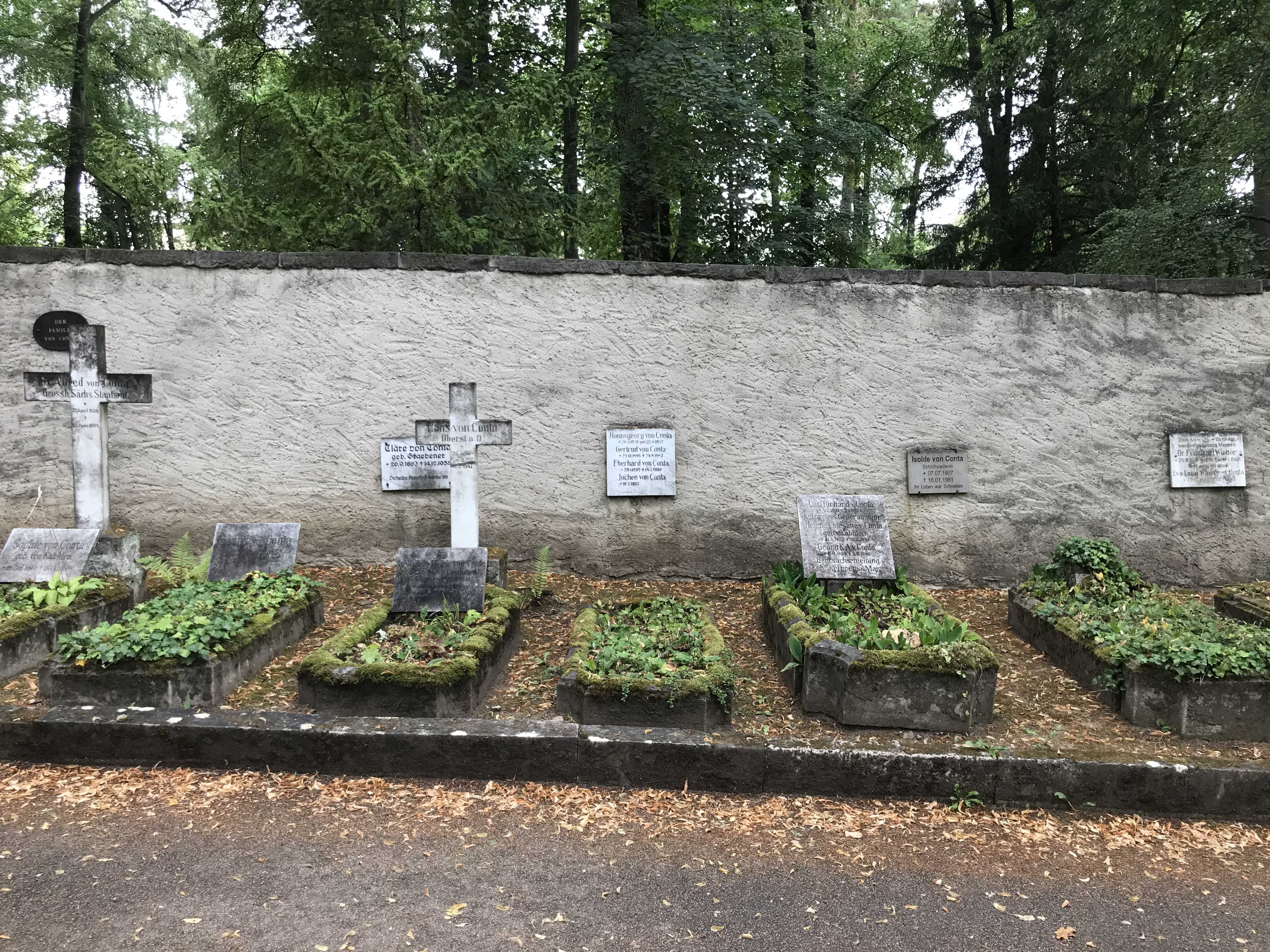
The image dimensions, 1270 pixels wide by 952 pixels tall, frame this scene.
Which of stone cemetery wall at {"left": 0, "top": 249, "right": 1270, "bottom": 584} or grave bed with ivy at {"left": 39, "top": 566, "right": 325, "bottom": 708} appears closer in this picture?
grave bed with ivy at {"left": 39, "top": 566, "right": 325, "bottom": 708}

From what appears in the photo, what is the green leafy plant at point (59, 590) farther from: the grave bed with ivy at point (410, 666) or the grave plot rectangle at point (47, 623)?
the grave bed with ivy at point (410, 666)

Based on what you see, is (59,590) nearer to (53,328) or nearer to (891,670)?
(53,328)

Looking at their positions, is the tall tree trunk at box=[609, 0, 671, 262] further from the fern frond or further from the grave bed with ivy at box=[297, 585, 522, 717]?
the grave bed with ivy at box=[297, 585, 522, 717]

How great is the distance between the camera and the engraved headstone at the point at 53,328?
20.1 ft

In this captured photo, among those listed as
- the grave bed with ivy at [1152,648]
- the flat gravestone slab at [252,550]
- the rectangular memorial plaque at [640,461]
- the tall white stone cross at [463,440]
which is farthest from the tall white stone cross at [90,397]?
the grave bed with ivy at [1152,648]

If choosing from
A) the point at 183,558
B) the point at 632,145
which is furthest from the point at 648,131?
the point at 183,558

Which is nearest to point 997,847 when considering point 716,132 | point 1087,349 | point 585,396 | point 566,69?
point 585,396

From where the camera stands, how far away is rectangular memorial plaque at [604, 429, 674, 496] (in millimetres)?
6480

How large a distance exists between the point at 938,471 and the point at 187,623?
560 centimetres

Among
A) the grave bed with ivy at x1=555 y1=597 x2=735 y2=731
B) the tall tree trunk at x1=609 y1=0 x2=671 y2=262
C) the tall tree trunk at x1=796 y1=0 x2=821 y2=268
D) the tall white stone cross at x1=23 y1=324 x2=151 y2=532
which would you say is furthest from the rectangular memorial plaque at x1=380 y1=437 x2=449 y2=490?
the tall tree trunk at x1=796 y1=0 x2=821 y2=268

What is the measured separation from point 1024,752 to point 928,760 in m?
0.45

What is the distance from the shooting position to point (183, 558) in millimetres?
5820

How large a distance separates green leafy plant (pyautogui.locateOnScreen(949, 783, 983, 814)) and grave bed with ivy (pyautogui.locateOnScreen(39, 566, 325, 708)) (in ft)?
12.0

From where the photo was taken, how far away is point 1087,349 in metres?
6.57
